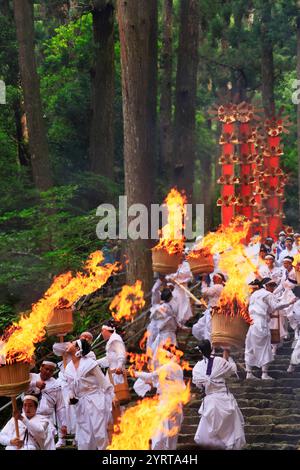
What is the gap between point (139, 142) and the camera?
18.7m

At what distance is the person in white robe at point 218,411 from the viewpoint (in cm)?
1273

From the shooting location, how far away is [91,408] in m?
13.1

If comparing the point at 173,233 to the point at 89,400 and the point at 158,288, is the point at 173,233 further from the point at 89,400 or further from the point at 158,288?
the point at 89,400

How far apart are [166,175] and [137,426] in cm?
2157

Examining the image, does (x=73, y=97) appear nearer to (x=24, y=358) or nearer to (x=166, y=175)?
(x=166, y=175)

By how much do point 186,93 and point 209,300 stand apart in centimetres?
1294

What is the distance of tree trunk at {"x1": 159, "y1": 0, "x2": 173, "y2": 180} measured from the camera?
3319cm

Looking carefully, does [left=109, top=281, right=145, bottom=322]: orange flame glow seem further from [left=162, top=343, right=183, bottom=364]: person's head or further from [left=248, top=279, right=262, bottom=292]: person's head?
[left=162, top=343, right=183, bottom=364]: person's head

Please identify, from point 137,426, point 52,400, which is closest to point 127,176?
point 52,400

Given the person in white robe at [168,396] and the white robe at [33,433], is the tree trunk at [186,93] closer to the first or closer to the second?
the person in white robe at [168,396]

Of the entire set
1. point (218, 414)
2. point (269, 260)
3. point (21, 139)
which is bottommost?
point (218, 414)

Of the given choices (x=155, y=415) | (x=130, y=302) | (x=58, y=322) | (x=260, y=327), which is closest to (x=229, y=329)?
(x=155, y=415)

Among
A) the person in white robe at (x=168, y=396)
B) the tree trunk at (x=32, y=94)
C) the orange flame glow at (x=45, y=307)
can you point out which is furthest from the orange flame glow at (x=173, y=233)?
the tree trunk at (x=32, y=94)

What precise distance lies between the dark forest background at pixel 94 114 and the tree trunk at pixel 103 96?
0.03 m
